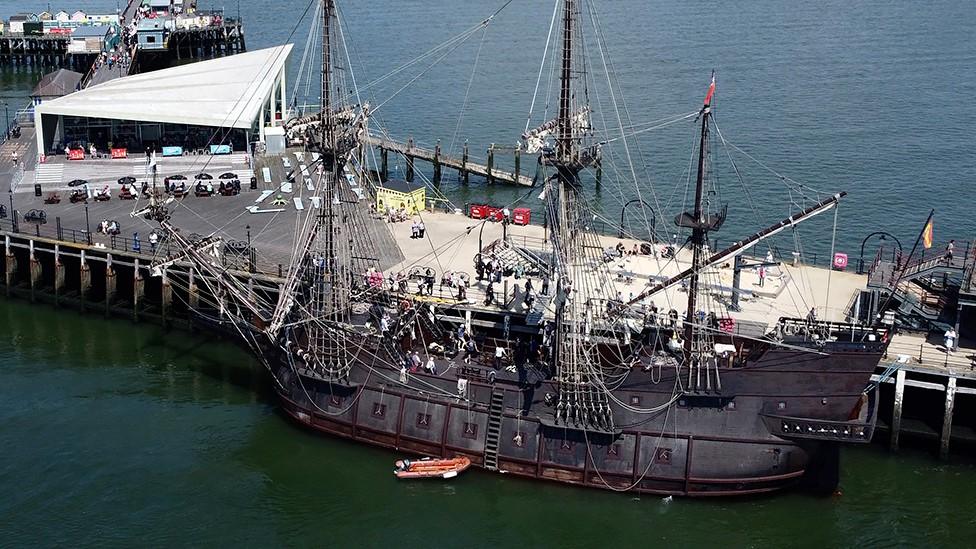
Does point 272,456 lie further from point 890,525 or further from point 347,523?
point 890,525

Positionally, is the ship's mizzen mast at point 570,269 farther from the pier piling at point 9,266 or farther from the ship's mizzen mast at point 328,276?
the pier piling at point 9,266

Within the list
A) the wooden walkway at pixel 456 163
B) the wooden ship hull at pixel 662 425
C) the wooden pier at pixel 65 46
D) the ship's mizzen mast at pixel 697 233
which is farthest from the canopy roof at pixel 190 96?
the wooden pier at pixel 65 46

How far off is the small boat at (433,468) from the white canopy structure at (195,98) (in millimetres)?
36281

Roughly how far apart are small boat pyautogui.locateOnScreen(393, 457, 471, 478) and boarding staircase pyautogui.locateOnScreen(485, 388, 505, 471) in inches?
37.3

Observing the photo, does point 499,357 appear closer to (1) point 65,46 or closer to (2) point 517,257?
(2) point 517,257

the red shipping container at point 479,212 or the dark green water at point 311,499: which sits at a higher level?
the red shipping container at point 479,212

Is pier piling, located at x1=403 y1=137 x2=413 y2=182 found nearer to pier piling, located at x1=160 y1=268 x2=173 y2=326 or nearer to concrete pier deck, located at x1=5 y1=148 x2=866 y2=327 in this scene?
concrete pier deck, located at x1=5 y1=148 x2=866 y2=327

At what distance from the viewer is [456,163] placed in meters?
89.5

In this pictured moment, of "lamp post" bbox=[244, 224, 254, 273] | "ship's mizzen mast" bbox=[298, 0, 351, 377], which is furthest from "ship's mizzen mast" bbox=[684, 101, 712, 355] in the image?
"lamp post" bbox=[244, 224, 254, 273]

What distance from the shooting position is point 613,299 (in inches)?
1997

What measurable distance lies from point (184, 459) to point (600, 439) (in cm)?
1783

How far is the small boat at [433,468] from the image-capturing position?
47.9 m

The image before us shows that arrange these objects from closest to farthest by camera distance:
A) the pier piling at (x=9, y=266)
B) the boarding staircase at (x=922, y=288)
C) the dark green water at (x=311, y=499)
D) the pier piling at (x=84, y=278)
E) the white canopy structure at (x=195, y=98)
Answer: the dark green water at (x=311, y=499), the boarding staircase at (x=922, y=288), the pier piling at (x=84, y=278), the pier piling at (x=9, y=266), the white canopy structure at (x=195, y=98)

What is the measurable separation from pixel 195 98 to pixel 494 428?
1714 inches
